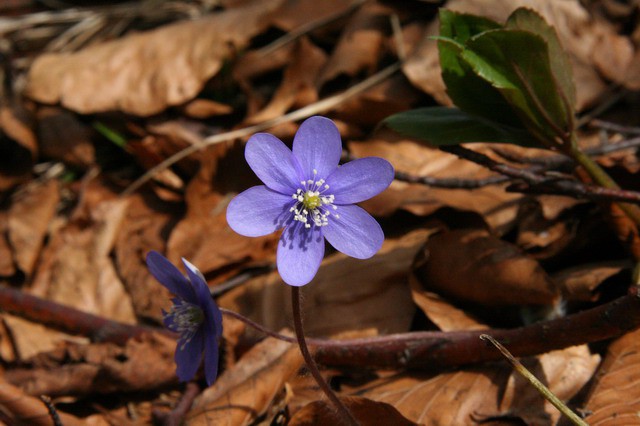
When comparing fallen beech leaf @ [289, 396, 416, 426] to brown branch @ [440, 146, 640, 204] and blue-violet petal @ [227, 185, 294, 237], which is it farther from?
brown branch @ [440, 146, 640, 204]

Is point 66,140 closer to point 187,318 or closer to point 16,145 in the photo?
point 16,145

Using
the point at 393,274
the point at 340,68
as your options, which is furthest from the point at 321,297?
the point at 340,68

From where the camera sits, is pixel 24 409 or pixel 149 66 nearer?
pixel 24 409

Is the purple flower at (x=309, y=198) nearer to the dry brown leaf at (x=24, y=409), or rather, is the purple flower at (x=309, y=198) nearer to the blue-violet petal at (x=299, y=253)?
the blue-violet petal at (x=299, y=253)

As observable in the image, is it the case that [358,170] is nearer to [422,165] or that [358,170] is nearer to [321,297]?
[321,297]

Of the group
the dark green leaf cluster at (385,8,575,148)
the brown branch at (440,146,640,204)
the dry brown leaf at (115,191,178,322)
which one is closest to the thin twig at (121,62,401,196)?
the dry brown leaf at (115,191,178,322)

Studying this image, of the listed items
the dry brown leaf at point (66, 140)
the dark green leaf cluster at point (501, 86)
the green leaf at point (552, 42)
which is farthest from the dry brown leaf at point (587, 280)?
the dry brown leaf at point (66, 140)


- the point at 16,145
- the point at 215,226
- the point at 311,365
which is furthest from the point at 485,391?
the point at 16,145
